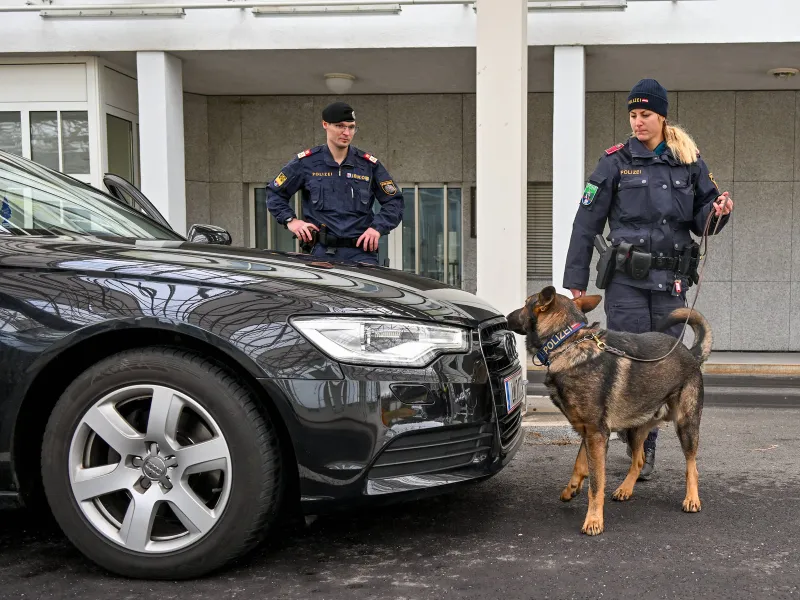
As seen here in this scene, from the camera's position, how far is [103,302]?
253cm

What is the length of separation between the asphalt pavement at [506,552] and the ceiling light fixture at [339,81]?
6077 millimetres

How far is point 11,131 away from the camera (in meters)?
8.09

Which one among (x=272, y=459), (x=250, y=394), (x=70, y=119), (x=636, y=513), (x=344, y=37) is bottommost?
(x=636, y=513)

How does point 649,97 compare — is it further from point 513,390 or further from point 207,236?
point 207,236

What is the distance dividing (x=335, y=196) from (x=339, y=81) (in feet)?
15.2

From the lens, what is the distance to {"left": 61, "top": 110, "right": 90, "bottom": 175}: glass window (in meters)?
8.04

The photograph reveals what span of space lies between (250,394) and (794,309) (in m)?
8.93

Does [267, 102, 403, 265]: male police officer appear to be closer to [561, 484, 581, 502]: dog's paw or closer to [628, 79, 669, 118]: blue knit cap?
[628, 79, 669, 118]: blue knit cap

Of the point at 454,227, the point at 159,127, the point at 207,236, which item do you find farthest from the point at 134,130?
the point at 207,236

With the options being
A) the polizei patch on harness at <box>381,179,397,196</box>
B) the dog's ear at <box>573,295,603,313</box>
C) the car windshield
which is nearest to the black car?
the car windshield

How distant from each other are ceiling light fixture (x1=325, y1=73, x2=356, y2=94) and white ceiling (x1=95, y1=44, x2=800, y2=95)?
0.33ft

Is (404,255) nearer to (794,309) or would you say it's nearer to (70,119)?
(70,119)

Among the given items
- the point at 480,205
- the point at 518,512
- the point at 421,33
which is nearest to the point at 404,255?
the point at 421,33

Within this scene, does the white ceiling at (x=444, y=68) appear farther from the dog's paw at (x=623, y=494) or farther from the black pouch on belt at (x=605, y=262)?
the dog's paw at (x=623, y=494)
